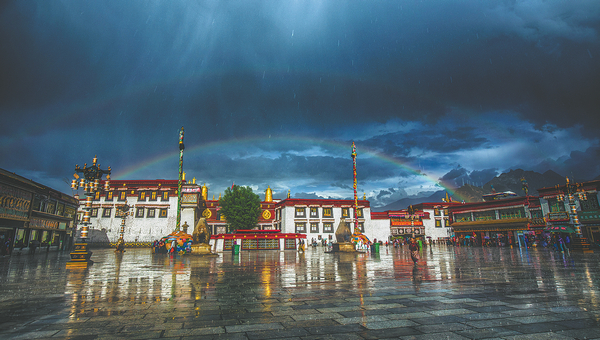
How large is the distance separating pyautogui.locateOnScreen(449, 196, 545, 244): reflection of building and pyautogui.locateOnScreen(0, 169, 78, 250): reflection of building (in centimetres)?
6125

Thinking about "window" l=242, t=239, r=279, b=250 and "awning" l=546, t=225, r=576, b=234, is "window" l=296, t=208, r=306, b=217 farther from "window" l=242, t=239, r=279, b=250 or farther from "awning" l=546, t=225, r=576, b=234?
"awning" l=546, t=225, r=576, b=234

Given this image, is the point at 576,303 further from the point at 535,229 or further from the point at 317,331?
the point at 535,229

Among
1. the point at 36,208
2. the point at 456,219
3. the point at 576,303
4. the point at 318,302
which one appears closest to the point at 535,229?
the point at 456,219

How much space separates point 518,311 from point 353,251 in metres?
24.1

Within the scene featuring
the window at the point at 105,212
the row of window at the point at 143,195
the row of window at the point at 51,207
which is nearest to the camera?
the row of window at the point at 51,207

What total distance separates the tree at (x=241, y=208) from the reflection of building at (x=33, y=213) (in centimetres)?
2199

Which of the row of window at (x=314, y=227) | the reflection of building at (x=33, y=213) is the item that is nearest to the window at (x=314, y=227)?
the row of window at (x=314, y=227)

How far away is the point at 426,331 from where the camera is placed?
422 cm

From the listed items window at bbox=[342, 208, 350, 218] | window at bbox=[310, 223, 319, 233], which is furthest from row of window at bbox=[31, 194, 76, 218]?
window at bbox=[342, 208, 350, 218]

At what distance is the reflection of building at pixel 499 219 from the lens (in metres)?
48.0

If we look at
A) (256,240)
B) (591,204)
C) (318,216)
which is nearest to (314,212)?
(318,216)

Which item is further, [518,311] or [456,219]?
[456,219]

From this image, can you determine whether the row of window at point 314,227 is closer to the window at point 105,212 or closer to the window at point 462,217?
the window at point 462,217

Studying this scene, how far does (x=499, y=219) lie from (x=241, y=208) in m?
46.3
